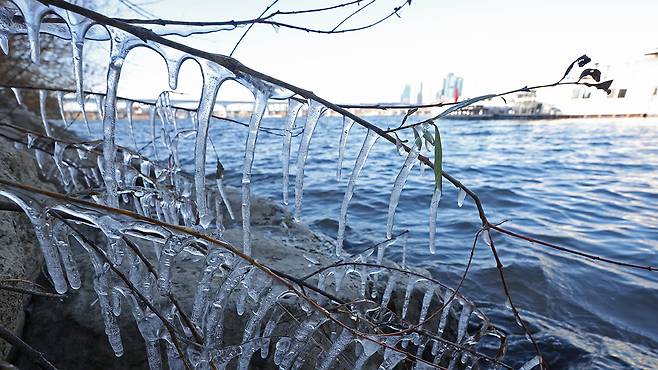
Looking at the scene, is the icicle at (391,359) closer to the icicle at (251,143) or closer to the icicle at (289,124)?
the icicle at (251,143)

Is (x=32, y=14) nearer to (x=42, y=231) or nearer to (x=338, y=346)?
(x=42, y=231)

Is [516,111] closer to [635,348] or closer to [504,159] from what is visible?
[504,159]

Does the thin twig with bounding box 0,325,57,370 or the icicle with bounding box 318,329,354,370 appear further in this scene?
the icicle with bounding box 318,329,354,370

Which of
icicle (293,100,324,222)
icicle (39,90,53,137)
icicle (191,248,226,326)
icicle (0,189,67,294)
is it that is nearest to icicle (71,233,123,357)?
icicle (0,189,67,294)

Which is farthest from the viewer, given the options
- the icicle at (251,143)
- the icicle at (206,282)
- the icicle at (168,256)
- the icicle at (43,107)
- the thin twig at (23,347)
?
the icicle at (43,107)

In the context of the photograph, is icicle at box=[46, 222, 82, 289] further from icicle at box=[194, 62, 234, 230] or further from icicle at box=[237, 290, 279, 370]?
icicle at box=[237, 290, 279, 370]

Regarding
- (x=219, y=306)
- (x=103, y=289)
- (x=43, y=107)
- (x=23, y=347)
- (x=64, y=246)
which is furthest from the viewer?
(x=43, y=107)

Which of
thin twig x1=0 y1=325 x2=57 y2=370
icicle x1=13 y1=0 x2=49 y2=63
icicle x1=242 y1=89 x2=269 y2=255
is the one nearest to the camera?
thin twig x1=0 y1=325 x2=57 y2=370

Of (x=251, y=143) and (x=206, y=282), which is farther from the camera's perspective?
(x=206, y=282)

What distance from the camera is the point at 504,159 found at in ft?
42.8

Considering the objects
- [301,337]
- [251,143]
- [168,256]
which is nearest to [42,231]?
[168,256]

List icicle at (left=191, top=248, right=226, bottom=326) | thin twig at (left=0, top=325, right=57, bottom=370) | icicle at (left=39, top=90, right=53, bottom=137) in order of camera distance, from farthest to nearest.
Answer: icicle at (left=39, top=90, right=53, bottom=137) → icicle at (left=191, top=248, right=226, bottom=326) → thin twig at (left=0, top=325, right=57, bottom=370)

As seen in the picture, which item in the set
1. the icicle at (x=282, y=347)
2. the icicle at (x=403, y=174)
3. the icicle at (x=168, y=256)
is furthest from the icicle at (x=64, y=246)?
the icicle at (x=403, y=174)

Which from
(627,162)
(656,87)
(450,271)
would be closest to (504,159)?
(627,162)
